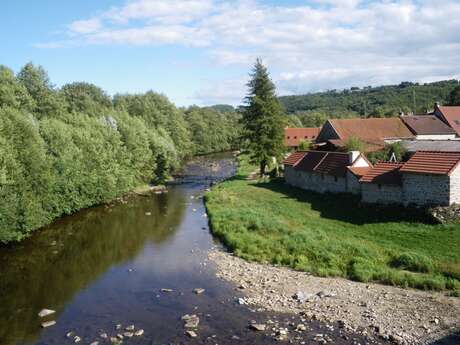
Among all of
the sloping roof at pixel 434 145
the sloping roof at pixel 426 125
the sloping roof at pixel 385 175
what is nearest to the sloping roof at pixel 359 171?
the sloping roof at pixel 385 175

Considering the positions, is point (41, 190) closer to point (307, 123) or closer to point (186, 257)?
point (186, 257)

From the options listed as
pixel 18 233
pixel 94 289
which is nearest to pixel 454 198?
pixel 94 289

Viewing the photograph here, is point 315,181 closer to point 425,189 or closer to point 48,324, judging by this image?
point 425,189

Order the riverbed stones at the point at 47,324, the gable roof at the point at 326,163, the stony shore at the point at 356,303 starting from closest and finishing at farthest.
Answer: the stony shore at the point at 356,303 < the riverbed stones at the point at 47,324 < the gable roof at the point at 326,163

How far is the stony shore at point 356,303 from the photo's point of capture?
15.4 m

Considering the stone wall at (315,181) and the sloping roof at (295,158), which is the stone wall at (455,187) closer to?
the stone wall at (315,181)

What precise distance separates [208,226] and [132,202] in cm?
1287

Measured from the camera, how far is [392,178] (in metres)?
29.1

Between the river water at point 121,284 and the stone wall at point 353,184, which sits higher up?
the stone wall at point 353,184

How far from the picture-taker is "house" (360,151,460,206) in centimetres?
2545

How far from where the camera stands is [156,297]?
20.0m

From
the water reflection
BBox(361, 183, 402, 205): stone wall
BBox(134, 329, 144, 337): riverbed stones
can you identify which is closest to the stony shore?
BBox(134, 329, 144, 337): riverbed stones

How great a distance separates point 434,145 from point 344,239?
1873cm

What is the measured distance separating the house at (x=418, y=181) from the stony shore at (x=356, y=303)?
940cm
